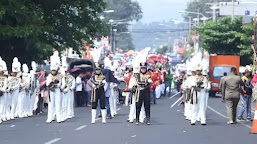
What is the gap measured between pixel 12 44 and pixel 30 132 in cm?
1930

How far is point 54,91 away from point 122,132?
517 cm

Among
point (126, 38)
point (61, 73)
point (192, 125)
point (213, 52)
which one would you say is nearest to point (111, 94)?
point (61, 73)

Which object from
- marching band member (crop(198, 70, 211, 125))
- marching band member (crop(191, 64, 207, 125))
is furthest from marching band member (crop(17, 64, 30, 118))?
marching band member (crop(198, 70, 211, 125))

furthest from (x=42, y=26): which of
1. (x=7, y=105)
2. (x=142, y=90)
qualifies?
(x=142, y=90)

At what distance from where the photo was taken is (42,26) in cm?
3903

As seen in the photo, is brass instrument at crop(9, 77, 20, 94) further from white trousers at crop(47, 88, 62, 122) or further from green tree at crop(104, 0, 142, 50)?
green tree at crop(104, 0, 142, 50)

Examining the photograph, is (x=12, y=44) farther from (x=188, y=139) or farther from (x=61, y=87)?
(x=188, y=139)

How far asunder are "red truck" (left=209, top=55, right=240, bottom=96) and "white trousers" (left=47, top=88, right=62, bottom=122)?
30541mm

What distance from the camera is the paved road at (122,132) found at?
772 inches

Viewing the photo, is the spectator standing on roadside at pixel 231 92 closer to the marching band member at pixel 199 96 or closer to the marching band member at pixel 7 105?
the marching band member at pixel 199 96

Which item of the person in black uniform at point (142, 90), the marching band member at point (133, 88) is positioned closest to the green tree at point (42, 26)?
the marching band member at point (133, 88)

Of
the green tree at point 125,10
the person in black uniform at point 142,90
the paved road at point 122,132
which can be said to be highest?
the green tree at point 125,10

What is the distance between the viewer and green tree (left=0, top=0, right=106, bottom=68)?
124ft

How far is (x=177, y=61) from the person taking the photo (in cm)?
13112
